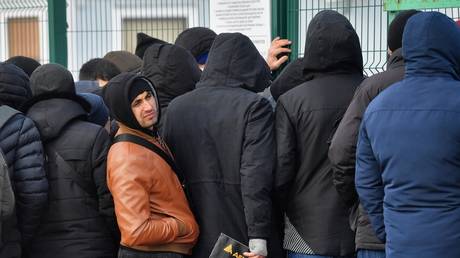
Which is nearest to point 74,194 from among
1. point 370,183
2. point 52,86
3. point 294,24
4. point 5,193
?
point 5,193

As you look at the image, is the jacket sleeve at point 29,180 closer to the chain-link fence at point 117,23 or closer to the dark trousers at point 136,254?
the dark trousers at point 136,254

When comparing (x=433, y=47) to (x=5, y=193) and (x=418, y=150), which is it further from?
(x=5, y=193)

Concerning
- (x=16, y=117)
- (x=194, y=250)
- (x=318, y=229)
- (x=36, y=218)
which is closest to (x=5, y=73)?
(x=16, y=117)

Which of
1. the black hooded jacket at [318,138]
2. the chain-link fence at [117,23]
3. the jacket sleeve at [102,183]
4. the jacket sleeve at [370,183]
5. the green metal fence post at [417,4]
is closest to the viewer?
the jacket sleeve at [370,183]

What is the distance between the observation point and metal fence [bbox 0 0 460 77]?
20.3 feet

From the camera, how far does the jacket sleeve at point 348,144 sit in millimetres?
4004

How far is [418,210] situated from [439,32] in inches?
31.1

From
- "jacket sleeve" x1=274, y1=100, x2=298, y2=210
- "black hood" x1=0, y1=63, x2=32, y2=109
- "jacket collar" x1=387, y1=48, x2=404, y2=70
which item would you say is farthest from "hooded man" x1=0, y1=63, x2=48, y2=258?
"jacket collar" x1=387, y1=48, x2=404, y2=70

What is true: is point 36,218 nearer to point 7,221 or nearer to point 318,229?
point 7,221

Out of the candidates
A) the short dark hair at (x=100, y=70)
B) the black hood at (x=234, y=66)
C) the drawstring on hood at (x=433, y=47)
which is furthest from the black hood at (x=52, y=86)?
the drawstring on hood at (x=433, y=47)

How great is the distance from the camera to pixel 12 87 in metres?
4.77

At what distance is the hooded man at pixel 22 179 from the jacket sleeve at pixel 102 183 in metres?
0.27

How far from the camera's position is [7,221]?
440 centimetres

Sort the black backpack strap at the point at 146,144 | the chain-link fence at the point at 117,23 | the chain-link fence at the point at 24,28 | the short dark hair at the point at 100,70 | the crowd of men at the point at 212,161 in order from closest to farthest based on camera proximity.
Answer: the crowd of men at the point at 212,161 → the black backpack strap at the point at 146,144 → the short dark hair at the point at 100,70 → the chain-link fence at the point at 117,23 → the chain-link fence at the point at 24,28
